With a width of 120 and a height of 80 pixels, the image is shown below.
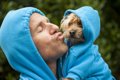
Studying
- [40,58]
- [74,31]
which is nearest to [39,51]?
[40,58]

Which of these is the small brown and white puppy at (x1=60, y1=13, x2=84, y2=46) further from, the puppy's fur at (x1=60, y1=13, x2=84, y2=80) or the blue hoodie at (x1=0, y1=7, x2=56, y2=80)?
the blue hoodie at (x1=0, y1=7, x2=56, y2=80)

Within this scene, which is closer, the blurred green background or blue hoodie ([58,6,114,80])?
blue hoodie ([58,6,114,80])

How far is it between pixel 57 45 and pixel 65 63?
18 cm

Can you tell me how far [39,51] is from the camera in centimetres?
344

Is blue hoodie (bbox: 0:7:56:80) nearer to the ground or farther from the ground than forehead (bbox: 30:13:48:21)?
nearer to the ground

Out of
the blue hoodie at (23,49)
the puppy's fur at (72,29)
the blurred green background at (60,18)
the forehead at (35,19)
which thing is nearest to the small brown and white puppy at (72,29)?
the puppy's fur at (72,29)

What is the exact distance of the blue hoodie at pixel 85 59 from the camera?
3455 mm

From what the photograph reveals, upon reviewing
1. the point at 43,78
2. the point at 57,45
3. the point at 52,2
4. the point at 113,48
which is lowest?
the point at 113,48

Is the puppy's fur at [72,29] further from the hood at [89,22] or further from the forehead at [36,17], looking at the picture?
the forehead at [36,17]

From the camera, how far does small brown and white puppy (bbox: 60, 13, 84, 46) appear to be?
3453mm

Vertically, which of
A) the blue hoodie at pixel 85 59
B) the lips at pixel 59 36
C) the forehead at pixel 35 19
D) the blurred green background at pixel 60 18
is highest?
the forehead at pixel 35 19

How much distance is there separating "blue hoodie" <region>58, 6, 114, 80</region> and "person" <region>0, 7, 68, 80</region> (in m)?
0.10

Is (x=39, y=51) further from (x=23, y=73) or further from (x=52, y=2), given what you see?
(x=52, y=2)

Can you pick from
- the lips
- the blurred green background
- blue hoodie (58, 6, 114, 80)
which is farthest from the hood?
the blurred green background
